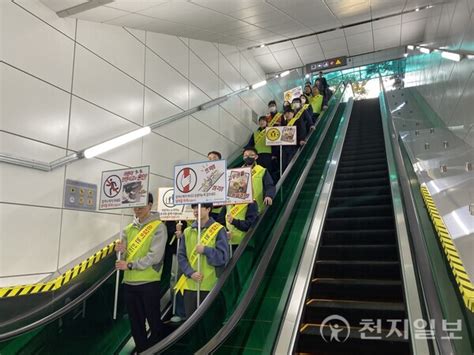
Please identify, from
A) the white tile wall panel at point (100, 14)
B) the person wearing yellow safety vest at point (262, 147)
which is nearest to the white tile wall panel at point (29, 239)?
the white tile wall panel at point (100, 14)

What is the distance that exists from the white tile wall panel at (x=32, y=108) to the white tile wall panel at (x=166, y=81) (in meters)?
1.94

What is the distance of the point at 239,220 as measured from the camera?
4.49m

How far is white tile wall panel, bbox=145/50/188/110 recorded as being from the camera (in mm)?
6048

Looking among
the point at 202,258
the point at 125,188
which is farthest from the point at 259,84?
the point at 202,258

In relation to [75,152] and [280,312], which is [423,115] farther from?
[75,152]

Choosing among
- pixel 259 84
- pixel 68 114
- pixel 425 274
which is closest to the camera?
pixel 425 274

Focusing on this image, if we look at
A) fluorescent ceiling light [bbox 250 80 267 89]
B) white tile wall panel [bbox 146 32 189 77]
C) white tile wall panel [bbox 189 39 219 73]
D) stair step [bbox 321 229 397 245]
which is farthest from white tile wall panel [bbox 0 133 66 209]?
fluorescent ceiling light [bbox 250 80 267 89]

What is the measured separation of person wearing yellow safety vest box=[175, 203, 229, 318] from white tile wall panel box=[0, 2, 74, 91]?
7.93 ft

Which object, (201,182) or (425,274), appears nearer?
(425,274)

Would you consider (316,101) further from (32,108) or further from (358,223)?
(32,108)

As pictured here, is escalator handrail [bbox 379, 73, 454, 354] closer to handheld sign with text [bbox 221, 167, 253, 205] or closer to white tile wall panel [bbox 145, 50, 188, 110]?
handheld sign with text [bbox 221, 167, 253, 205]

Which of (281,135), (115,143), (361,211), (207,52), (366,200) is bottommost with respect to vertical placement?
(361,211)

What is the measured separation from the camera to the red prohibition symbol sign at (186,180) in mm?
3924

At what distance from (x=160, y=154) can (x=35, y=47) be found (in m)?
2.51
